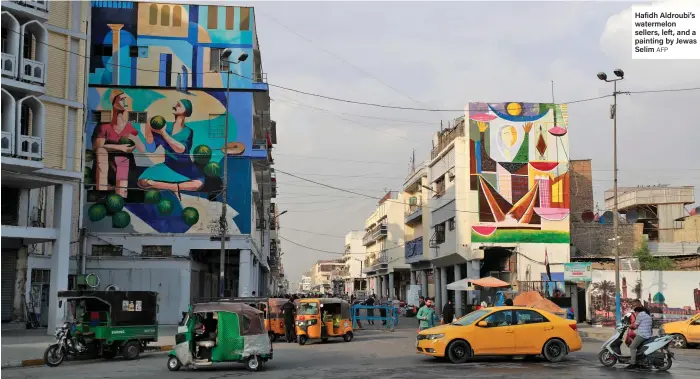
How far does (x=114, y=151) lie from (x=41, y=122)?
1504cm

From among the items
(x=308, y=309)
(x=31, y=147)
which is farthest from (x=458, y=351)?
(x=31, y=147)

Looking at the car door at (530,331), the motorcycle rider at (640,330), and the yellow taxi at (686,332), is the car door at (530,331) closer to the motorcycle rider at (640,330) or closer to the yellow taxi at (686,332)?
the motorcycle rider at (640,330)

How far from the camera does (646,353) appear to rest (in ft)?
53.5

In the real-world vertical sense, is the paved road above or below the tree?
below

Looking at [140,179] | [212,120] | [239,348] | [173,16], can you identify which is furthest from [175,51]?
[239,348]

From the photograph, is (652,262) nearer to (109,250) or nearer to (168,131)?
(168,131)

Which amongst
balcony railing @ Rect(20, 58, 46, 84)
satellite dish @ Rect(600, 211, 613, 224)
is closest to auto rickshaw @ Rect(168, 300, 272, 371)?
balcony railing @ Rect(20, 58, 46, 84)

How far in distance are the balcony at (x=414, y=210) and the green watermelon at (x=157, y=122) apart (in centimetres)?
2941

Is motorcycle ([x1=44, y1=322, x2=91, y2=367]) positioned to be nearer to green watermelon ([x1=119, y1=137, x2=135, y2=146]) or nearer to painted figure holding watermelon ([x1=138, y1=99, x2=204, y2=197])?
painted figure holding watermelon ([x1=138, y1=99, x2=204, y2=197])

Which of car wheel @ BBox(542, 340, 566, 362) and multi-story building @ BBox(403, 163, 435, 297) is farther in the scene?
multi-story building @ BBox(403, 163, 435, 297)

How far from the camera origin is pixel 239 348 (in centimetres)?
1653

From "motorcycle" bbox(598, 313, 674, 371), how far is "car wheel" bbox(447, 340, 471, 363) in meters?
3.37

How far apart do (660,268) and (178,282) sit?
94.8 feet

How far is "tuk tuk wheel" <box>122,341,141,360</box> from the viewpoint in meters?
19.7
